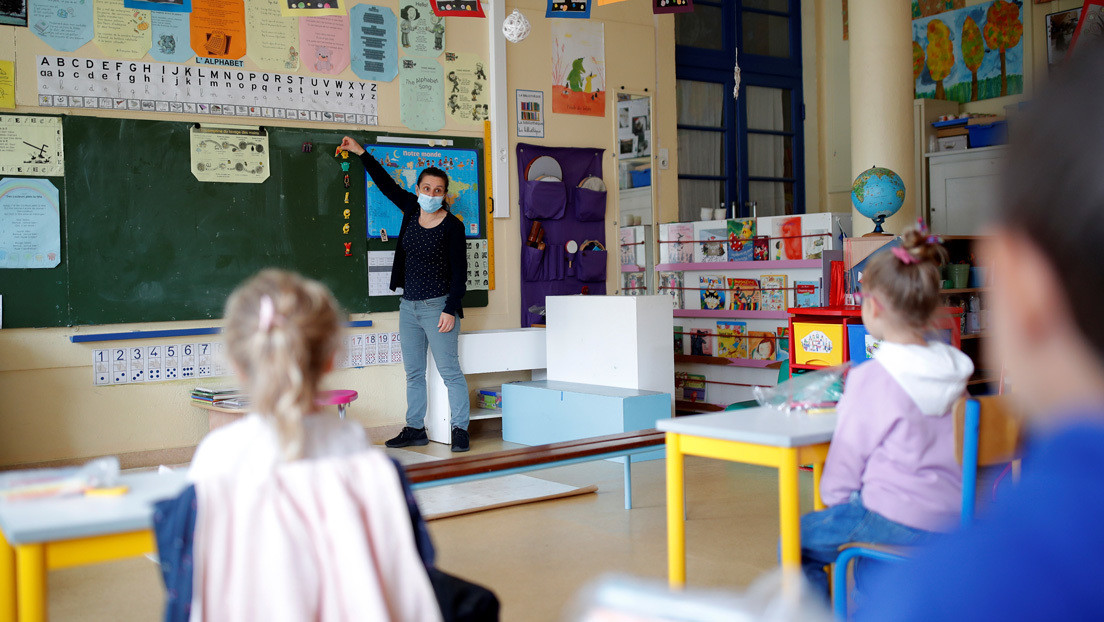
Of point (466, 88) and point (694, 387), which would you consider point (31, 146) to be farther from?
point (694, 387)

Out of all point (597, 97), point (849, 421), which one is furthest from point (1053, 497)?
point (597, 97)

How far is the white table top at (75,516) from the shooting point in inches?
62.9

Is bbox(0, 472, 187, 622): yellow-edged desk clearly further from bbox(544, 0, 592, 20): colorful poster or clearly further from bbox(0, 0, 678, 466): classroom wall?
bbox(544, 0, 592, 20): colorful poster

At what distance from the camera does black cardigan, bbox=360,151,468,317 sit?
18.1 feet

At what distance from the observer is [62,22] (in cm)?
491

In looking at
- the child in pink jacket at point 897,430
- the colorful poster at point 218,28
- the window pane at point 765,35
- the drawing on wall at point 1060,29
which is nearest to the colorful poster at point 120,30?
the colorful poster at point 218,28

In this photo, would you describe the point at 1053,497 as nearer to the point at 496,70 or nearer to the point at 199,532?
the point at 199,532

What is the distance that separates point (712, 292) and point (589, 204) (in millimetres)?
1027

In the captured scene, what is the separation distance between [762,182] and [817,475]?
237 inches

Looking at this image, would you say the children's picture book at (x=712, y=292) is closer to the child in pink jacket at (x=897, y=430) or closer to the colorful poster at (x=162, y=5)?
the colorful poster at (x=162, y=5)

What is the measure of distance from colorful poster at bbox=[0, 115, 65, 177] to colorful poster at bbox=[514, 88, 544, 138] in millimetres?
2725

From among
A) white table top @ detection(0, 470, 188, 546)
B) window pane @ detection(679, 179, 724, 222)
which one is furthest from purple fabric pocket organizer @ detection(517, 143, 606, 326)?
white table top @ detection(0, 470, 188, 546)

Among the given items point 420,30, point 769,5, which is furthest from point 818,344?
point 769,5

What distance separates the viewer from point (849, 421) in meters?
2.28
